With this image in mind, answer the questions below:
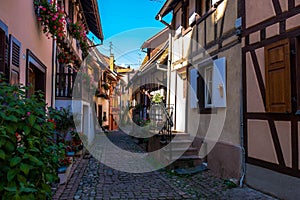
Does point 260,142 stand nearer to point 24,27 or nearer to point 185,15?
point 24,27

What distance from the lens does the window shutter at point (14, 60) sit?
156 inches

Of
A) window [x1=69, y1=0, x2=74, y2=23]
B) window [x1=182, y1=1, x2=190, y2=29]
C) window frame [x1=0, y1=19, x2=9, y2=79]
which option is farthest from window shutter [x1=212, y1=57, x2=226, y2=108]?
window [x1=69, y1=0, x2=74, y2=23]

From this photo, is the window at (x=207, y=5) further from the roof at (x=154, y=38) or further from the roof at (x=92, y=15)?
the roof at (x=154, y=38)

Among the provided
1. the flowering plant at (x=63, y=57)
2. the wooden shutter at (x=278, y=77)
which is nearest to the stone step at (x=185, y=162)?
the wooden shutter at (x=278, y=77)

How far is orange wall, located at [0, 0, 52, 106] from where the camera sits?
3928 mm

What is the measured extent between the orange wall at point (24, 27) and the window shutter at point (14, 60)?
129mm

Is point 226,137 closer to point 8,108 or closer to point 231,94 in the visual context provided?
point 231,94

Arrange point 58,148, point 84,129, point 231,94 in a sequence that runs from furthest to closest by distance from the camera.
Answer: point 84,129
point 231,94
point 58,148

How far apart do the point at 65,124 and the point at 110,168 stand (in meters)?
1.74

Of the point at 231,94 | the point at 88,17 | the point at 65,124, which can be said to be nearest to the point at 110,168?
the point at 65,124

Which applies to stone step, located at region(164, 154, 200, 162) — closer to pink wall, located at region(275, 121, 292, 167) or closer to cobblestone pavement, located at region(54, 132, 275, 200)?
cobblestone pavement, located at region(54, 132, 275, 200)

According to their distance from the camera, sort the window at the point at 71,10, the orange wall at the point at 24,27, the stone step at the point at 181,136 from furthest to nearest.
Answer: the window at the point at 71,10
the stone step at the point at 181,136
the orange wall at the point at 24,27

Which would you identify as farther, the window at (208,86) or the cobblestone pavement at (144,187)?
the window at (208,86)

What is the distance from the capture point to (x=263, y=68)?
496cm
